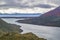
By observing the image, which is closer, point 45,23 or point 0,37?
point 0,37

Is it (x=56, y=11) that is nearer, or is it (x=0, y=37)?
(x=0, y=37)

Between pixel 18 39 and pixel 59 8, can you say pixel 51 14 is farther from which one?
pixel 18 39

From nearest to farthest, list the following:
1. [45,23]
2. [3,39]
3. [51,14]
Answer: [3,39], [45,23], [51,14]

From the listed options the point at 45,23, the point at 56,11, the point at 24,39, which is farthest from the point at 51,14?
the point at 24,39

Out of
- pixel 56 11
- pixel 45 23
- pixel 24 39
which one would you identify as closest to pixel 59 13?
pixel 56 11

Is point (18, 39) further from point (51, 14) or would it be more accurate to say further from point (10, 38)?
point (51, 14)

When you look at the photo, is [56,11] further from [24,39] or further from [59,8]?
[24,39]

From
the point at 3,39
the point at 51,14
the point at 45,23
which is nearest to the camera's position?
the point at 3,39

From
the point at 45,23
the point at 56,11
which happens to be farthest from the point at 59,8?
the point at 45,23
